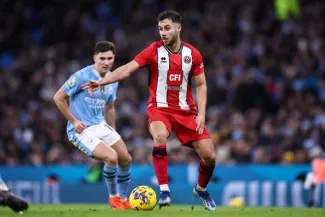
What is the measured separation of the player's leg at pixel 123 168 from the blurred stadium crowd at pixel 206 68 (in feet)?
23.7

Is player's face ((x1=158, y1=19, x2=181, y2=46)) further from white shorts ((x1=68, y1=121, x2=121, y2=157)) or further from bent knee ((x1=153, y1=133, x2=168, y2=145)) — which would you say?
white shorts ((x1=68, y1=121, x2=121, y2=157))

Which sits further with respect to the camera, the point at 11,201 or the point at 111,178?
the point at 111,178

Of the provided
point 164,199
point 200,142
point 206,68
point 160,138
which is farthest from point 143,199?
point 206,68

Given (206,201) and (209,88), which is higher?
(209,88)

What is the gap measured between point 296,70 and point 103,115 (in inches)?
358

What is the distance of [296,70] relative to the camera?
66.8 ft

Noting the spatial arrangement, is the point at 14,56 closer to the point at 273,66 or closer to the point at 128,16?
the point at 128,16

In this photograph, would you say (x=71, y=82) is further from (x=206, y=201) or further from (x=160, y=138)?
(x=206, y=201)

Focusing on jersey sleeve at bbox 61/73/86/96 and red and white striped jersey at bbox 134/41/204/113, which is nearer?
red and white striped jersey at bbox 134/41/204/113

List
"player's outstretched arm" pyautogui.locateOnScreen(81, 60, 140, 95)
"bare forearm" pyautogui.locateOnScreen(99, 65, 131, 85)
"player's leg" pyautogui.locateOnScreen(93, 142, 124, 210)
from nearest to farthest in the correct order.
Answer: "player's outstretched arm" pyautogui.locateOnScreen(81, 60, 140, 95)
"bare forearm" pyautogui.locateOnScreen(99, 65, 131, 85)
"player's leg" pyautogui.locateOnScreen(93, 142, 124, 210)

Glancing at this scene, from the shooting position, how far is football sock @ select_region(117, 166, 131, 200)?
11.8m

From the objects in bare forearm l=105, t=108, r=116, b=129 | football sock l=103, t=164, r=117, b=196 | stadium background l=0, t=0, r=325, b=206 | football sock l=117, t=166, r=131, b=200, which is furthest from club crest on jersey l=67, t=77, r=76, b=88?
stadium background l=0, t=0, r=325, b=206

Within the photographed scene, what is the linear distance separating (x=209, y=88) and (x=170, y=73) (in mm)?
10332

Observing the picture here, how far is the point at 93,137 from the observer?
11.5 meters
